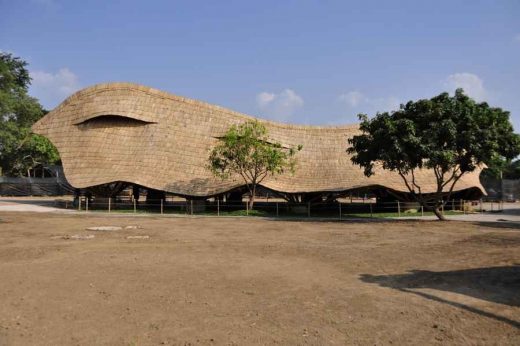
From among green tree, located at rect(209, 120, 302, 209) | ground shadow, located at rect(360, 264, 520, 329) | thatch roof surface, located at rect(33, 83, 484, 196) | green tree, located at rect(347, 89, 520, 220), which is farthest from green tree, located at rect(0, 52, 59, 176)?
ground shadow, located at rect(360, 264, 520, 329)

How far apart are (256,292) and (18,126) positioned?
67.4 meters

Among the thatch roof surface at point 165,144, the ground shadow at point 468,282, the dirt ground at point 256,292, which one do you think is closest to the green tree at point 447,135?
the thatch roof surface at point 165,144

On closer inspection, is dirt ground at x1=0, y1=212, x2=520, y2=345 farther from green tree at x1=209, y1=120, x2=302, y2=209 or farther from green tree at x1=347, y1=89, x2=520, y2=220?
green tree at x1=209, y1=120, x2=302, y2=209

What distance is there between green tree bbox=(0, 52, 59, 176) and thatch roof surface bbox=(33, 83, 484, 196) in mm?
19179

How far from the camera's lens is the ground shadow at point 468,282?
8.62 metres

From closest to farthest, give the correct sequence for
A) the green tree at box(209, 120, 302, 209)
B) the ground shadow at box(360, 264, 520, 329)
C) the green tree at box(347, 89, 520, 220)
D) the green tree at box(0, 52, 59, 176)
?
the ground shadow at box(360, 264, 520, 329) → the green tree at box(347, 89, 520, 220) → the green tree at box(209, 120, 302, 209) → the green tree at box(0, 52, 59, 176)

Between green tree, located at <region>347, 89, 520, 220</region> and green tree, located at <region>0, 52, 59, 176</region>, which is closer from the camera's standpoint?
green tree, located at <region>347, 89, 520, 220</region>

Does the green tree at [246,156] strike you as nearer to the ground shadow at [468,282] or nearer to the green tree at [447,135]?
the green tree at [447,135]

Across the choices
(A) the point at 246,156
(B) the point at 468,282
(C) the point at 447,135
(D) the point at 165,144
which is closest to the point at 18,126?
(D) the point at 165,144

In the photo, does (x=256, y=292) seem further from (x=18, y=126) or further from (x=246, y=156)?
(x=18, y=126)

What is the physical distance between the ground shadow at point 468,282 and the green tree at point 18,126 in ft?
187

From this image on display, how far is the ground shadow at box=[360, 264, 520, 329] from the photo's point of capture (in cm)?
862

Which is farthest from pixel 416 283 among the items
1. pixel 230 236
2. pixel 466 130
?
pixel 466 130

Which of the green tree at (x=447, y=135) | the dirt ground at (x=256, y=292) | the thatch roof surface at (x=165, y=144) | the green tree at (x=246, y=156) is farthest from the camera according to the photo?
the thatch roof surface at (x=165, y=144)
